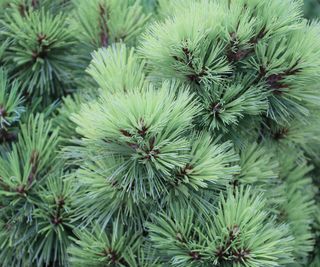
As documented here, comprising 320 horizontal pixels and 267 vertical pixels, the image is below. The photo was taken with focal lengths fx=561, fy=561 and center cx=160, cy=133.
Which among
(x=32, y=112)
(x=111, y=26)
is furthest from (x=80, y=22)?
(x=32, y=112)

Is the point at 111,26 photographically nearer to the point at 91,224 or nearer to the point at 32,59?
the point at 32,59

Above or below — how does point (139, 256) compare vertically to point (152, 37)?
below

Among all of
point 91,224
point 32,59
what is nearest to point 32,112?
point 32,59

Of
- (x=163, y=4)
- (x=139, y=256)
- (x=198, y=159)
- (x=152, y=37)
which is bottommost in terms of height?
(x=139, y=256)

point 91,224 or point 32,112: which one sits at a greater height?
point 32,112

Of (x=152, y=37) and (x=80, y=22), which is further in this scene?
(x=80, y=22)

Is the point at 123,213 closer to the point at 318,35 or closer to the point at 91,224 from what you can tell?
the point at 91,224
